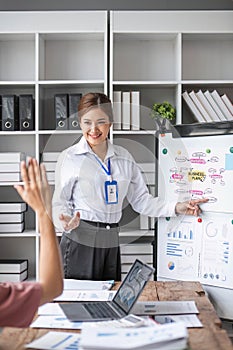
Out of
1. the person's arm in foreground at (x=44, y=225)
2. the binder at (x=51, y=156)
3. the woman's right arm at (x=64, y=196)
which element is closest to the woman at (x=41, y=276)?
the person's arm in foreground at (x=44, y=225)

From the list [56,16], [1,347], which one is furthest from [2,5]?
[1,347]

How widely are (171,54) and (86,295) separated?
2488mm

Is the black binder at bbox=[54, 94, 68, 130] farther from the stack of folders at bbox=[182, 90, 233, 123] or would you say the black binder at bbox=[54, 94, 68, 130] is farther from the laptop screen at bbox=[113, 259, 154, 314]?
the laptop screen at bbox=[113, 259, 154, 314]

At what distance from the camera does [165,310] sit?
213 centimetres

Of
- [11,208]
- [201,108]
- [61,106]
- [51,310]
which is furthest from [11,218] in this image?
[51,310]

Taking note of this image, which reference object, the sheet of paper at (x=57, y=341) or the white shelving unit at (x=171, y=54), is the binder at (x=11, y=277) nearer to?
the white shelving unit at (x=171, y=54)

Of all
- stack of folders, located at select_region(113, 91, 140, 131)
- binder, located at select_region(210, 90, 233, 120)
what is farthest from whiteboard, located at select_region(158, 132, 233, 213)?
binder, located at select_region(210, 90, 233, 120)

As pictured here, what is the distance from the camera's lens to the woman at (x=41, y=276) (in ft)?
5.15

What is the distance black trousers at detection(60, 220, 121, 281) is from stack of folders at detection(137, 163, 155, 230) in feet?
0.78

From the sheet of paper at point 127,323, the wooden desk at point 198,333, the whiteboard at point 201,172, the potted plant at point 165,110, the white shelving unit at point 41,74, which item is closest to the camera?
the wooden desk at point 198,333

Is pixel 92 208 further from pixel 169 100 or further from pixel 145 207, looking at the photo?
pixel 169 100

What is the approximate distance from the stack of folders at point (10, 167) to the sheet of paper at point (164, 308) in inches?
83.0

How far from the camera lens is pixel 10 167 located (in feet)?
13.7

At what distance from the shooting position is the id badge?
2.84 m
